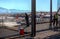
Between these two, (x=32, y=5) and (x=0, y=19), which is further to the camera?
(x=0, y=19)

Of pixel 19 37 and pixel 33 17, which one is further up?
pixel 33 17

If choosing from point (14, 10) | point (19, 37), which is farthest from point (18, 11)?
point (19, 37)

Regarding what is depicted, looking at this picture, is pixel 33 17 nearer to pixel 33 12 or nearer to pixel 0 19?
pixel 33 12

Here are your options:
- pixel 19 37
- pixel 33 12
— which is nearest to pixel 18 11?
pixel 33 12

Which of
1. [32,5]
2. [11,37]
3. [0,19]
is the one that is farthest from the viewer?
[0,19]

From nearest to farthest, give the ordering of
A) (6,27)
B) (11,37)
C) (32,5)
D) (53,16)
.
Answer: (11,37), (32,5), (6,27), (53,16)

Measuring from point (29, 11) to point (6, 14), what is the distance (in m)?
1.39

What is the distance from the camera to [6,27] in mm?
11703

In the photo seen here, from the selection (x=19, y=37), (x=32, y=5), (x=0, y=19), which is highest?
(x=32, y=5)

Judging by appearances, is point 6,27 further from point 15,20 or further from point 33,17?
point 33,17

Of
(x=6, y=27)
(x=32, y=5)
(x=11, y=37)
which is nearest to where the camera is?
(x=11, y=37)

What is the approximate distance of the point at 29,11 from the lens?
10219 mm

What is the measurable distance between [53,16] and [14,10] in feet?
17.4

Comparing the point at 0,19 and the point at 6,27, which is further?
the point at 6,27
